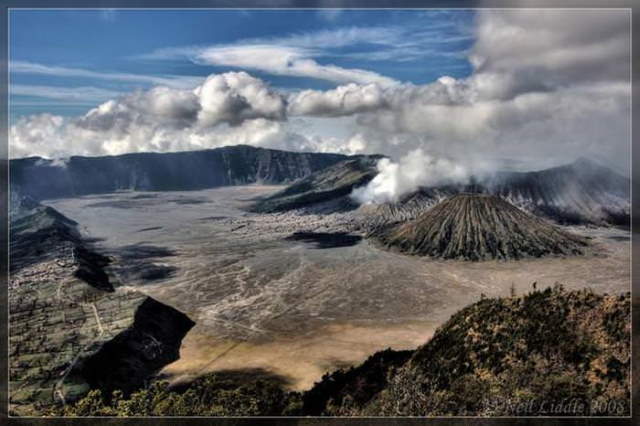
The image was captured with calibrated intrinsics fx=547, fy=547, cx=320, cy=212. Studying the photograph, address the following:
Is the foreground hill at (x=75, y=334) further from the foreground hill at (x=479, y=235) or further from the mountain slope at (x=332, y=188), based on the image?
the mountain slope at (x=332, y=188)

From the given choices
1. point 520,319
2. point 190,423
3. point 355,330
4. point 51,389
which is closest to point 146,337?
point 51,389

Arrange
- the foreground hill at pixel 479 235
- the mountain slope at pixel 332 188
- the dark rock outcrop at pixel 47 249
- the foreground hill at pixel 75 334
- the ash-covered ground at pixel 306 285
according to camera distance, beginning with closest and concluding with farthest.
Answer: the foreground hill at pixel 75 334
the ash-covered ground at pixel 306 285
the dark rock outcrop at pixel 47 249
the foreground hill at pixel 479 235
the mountain slope at pixel 332 188

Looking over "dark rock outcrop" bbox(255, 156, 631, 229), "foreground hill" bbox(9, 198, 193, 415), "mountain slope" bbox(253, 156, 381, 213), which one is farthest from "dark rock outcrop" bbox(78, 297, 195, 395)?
"mountain slope" bbox(253, 156, 381, 213)

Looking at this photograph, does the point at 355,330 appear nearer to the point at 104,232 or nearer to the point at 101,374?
the point at 101,374

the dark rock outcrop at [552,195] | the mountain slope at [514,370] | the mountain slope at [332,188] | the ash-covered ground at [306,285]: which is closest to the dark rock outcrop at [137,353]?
Result: the ash-covered ground at [306,285]

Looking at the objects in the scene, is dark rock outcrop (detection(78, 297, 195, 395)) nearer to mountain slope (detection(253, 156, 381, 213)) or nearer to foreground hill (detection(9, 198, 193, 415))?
foreground hill (detection(9, 198, 193, 415))

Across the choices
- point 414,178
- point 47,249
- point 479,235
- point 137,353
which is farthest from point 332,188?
point 137,353

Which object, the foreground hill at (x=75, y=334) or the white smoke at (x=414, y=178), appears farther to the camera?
the white smoke at (x=414, y=178)
